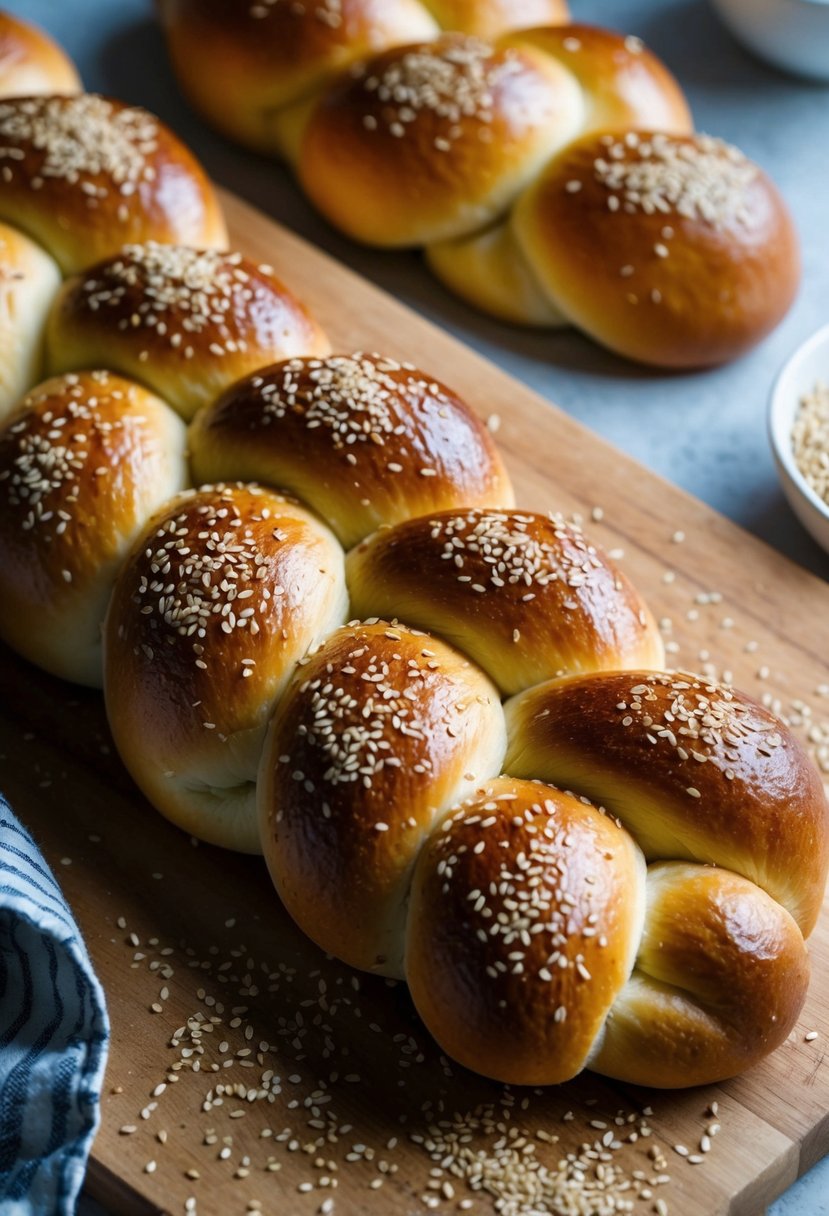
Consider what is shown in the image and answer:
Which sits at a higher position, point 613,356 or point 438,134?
point 438,134

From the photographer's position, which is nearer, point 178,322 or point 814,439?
point 178,322

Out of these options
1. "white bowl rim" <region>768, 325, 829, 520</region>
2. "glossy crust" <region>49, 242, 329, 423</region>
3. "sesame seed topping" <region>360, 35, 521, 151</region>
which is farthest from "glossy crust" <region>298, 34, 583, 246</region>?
"white bowl rim" <region>768, 325, 829, 520</region>

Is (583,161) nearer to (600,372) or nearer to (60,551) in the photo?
(600,372)

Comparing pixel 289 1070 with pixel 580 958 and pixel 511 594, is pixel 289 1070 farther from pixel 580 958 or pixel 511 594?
pixel 511 594

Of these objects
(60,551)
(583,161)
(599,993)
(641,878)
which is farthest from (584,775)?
(583,161)

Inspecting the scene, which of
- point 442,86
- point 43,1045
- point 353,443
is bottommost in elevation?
point 43,1045

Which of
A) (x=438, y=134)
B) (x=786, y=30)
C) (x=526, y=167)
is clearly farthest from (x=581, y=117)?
(x=786, y=30)

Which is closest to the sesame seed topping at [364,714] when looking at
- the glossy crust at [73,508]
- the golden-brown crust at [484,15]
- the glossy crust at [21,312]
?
the glossy crust at [73,508]
